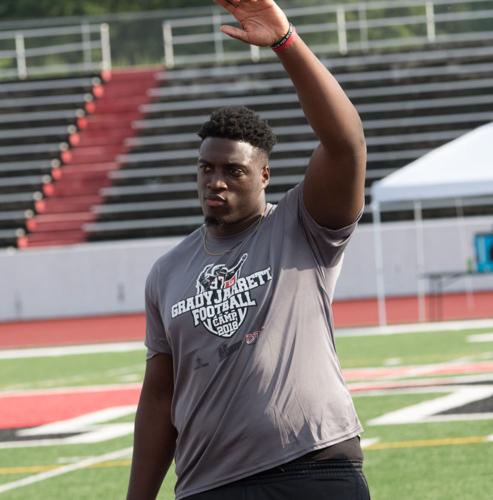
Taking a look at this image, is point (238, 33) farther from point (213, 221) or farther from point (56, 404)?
point (56, 404)

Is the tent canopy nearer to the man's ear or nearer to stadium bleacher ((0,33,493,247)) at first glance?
stadium bleacher ((0,33,493,247))

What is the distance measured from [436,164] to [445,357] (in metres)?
4.32

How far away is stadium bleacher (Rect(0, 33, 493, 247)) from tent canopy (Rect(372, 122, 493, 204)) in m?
9.35

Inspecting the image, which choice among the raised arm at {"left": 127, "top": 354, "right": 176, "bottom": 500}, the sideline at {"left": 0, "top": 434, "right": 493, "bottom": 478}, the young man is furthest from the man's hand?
the sideline at {"left": 0, "top": 434, "right": 493, "bottom": 478}

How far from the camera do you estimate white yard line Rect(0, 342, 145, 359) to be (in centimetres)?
1884

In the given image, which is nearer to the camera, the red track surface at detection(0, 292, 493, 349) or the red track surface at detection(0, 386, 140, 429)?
the red track surface at detection(0, 386, 140, 429)

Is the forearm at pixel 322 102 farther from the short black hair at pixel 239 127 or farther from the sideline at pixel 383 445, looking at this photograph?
the sideline at pixel 383 445

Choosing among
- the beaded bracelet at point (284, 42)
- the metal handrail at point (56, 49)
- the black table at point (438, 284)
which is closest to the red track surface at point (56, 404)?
the black table at point (438, 284)

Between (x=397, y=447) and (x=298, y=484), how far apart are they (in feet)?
17.8

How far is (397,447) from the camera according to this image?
9.05 metres

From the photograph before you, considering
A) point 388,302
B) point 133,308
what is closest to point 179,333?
point 388,302

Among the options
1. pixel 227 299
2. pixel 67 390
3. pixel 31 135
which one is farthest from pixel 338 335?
pixel 227 299

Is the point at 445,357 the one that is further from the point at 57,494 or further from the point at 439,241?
the point at 439,241

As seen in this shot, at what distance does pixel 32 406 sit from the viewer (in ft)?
42.7
